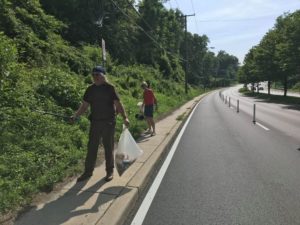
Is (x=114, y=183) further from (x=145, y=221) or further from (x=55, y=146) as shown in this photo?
(x=55, y=146)

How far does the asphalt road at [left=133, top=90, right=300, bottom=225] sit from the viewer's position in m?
5.55

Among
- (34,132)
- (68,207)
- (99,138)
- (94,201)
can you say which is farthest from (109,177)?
(34,132)

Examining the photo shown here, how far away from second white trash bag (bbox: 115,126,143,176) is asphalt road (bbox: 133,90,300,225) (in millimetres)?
716

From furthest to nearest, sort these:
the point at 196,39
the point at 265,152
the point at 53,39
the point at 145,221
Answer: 1. the point at 196,39
2. the point at 53,39
3. the point at 265,152
4. the point at 145,221

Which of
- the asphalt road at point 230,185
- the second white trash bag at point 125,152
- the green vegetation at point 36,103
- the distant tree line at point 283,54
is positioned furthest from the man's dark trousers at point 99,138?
the distant tree line at point 283,54

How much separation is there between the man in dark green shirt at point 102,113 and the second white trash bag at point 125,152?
14 centimetres

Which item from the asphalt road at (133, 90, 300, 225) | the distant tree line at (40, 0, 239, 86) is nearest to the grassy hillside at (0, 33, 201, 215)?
the asphalt road at (133, 90, 300, 225)

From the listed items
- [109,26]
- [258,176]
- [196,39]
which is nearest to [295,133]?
[258,176]

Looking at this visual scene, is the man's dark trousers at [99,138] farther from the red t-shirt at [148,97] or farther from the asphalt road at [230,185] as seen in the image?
the red t-shirt at [148,97]

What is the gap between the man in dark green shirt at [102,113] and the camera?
683 cm

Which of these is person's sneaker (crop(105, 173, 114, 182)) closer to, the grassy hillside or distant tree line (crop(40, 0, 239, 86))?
the grassy hillside

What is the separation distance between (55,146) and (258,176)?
402 centimetres

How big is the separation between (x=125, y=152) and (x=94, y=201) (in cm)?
147

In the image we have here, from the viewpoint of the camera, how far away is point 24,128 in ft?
28.4
